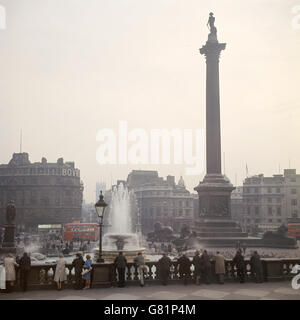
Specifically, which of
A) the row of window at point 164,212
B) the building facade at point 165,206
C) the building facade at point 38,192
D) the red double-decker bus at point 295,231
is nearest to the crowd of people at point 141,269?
the red double-decker bus at point 295,231

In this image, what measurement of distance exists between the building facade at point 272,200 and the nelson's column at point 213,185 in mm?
49956

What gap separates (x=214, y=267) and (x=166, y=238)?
3898cm

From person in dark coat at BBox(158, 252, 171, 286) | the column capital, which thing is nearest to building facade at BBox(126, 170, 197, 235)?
the column capital

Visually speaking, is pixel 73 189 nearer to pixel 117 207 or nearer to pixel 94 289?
pixel 117 207

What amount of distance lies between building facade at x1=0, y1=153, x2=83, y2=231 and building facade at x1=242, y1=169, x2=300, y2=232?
42752 mm

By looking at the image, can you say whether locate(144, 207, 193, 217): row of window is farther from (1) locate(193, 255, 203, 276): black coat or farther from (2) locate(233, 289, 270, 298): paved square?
(2) locate(233, 289, 270, 298): paved square

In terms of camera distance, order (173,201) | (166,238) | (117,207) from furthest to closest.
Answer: (173,201) → (117,207) → (166,238)

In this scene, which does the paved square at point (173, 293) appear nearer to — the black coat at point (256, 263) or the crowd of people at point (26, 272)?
the crowd of people at point (26, 272)

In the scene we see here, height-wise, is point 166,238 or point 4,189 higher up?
point 4,189

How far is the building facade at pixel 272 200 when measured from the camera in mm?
84500

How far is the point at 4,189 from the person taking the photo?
8612 cm

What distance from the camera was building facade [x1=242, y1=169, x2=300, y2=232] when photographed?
277ft
